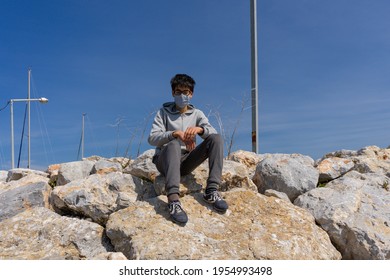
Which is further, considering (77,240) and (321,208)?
(321,208)

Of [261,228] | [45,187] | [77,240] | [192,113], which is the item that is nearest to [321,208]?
[261,228]

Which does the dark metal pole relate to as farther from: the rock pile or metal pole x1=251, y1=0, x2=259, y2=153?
the rock pile

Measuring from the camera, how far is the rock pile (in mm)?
4180

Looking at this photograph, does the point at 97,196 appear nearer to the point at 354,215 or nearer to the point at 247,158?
the point at 247,158

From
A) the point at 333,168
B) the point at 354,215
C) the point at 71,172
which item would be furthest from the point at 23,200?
the point at 333,168

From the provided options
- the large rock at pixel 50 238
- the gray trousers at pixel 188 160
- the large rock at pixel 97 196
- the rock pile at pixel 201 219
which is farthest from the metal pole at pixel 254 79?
the large rock at pixel 50 238

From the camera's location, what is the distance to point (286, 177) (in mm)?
5695

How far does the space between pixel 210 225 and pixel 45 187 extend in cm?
302

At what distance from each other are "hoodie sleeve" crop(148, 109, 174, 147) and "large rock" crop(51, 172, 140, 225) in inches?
34.6

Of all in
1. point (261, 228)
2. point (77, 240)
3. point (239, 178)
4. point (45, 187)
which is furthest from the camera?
point (45, 187)

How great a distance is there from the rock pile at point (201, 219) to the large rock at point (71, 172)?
2.15 feet

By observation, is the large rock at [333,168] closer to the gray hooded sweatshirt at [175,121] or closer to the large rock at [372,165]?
the large rock at [372,165]
